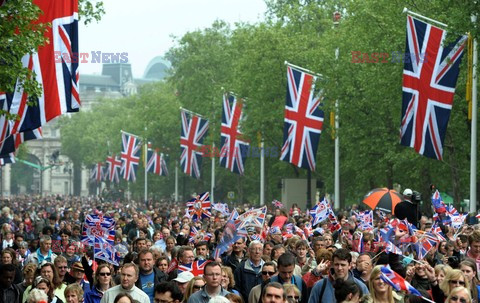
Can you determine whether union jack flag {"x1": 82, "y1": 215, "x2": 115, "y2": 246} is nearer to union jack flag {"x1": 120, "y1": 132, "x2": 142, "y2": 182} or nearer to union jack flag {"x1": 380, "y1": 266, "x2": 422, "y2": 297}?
union jack flag {"x1": 380, "y1": 266, "x2": 422, "y2": 297}

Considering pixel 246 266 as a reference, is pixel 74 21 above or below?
above

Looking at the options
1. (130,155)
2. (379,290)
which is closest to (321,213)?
(379,290)

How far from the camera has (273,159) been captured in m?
64.8

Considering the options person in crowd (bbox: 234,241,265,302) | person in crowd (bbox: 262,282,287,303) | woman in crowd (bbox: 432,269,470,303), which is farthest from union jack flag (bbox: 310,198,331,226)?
person in crowd (bbox: 262,282,287,303)

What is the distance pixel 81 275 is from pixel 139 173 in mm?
95750

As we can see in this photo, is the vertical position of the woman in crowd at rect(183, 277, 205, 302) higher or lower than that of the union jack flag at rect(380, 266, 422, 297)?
lower

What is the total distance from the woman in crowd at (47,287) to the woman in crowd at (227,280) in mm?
1808

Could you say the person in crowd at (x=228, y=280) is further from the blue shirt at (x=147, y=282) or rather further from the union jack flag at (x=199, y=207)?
the union jack flag at (x=199, y=207)

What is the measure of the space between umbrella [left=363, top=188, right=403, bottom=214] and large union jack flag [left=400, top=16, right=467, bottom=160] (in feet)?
10.7

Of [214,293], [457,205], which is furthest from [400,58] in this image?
[214,293]

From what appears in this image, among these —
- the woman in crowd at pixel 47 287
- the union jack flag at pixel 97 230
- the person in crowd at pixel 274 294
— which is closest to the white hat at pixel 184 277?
the woman in crowd at pixel 47 287

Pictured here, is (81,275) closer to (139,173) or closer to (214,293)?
(214,293)

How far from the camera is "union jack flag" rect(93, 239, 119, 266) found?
1653 centimetres

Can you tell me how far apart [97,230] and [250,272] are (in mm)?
3611
